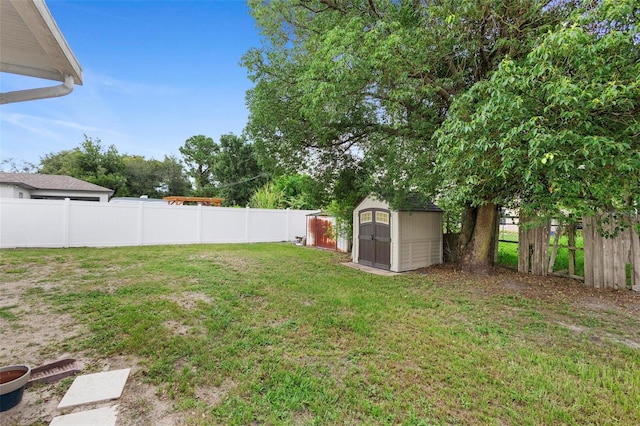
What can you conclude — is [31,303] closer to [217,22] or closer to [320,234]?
[217,22]

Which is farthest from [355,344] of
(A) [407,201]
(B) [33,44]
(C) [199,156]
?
(C) [199,156]

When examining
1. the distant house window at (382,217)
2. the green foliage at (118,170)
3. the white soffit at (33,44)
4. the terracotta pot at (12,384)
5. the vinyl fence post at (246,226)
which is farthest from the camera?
the green foliage at (118,170)

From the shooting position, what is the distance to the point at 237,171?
2616 cm

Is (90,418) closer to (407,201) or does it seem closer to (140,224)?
(407,201)

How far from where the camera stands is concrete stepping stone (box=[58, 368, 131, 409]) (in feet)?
7.23

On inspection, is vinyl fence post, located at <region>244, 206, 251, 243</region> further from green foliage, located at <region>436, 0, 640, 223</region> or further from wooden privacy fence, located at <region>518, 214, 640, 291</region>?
wooden privacy fence, located at <region>518, 214, 640, 291</region>

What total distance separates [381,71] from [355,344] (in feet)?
14.7

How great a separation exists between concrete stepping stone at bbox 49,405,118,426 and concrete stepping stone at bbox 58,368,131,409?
0.46 feet

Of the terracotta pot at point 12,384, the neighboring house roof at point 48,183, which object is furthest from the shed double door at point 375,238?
the neighboring house roof at point 48,183

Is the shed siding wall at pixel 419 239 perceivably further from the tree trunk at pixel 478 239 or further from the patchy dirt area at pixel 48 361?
the patchy dirt area at pixel 48 361

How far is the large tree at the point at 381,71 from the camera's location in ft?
15.6

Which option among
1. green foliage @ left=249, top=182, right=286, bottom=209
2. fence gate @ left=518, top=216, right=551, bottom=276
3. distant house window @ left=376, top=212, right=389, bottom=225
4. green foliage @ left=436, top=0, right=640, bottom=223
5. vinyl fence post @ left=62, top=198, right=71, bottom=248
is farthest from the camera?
green foliage @ left=249, top=182, right=286, bottom=209

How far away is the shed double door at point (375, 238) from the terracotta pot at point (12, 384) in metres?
6.66

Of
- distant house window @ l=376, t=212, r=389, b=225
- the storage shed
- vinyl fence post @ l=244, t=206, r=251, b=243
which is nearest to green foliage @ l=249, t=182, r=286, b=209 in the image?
vinyl fence post @ l=244, t=206, r=251, b=243
